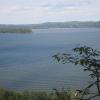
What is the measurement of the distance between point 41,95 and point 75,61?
31.3 ft

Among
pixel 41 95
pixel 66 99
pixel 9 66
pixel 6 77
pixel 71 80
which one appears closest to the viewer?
Result: pixel 66 99

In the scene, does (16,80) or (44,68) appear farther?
(44,68)

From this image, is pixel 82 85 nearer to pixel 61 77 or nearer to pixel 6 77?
pixel 61 77

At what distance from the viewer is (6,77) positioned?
1099 inches

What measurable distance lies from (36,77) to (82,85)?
6.07 metres

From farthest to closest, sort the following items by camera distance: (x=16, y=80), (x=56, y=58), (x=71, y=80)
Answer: (x=16, y=80) < (x=71, y=80) < (x=56, y=58)

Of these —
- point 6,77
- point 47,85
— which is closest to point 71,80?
point 47,85

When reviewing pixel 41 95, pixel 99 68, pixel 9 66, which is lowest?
pixel 9 66

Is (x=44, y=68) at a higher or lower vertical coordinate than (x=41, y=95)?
lower

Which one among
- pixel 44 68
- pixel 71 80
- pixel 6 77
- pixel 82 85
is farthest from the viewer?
pixel 44 68

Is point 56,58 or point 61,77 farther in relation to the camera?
point 61,77

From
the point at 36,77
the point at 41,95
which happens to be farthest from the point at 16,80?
the point at 41,95

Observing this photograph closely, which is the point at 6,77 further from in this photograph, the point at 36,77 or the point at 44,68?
the point at 44,68

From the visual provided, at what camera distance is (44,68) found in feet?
103
